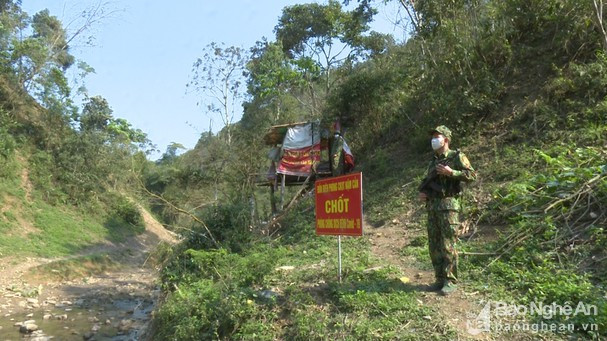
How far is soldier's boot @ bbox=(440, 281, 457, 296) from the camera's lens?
180 inches

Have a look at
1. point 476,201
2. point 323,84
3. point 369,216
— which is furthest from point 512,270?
point 323,84

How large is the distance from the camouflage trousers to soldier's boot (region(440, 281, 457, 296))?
0.05 m

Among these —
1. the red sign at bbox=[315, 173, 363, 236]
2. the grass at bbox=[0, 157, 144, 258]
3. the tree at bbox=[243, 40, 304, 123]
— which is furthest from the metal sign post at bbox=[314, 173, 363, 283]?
the tree at bbox=[243, 40, 304, 123]

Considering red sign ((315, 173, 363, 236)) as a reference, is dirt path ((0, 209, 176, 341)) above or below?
below

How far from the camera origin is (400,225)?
8.54 m

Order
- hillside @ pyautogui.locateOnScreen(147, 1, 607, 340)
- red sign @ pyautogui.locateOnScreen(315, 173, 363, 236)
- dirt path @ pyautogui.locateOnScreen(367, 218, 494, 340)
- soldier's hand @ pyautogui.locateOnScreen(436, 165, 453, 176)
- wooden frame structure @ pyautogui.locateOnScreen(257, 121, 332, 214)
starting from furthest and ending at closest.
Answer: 1. wooden frame structure @ pyautogui.locateOnScreen(257, 121, 332, 214)
2. red sign @ pyautogui.locateOnScreen(315, 173, 363, 236)
3. soldier's hand @ pyautogui.locateOnScreen(436, 165, 453, 176)
4. hillside @ pyautogui.locateOnScreen(147, 1, 607, 340)
5. dirt path @ pyautogui.locateOnScreen(367, 218, 494, 340)

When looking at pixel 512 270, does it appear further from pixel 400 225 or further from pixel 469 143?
pixel 469 143

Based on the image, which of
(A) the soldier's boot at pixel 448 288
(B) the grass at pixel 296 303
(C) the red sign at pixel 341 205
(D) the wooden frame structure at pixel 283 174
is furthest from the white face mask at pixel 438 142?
(D) the wooden frame structure at pixel 283 174

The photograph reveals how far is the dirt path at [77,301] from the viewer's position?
390 inches

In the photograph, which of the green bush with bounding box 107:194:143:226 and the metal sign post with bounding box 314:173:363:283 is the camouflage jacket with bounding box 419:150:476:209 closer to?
the metal sign post with bounding box 314:173:363:283

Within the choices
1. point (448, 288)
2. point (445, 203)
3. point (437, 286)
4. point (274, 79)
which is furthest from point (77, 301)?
point (274, 79)

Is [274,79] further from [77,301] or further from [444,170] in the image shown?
[444,170]

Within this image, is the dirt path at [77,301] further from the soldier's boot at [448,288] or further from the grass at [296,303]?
the soldier's boot at [448,288]

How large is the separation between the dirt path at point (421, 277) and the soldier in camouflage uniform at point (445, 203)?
0.16m
